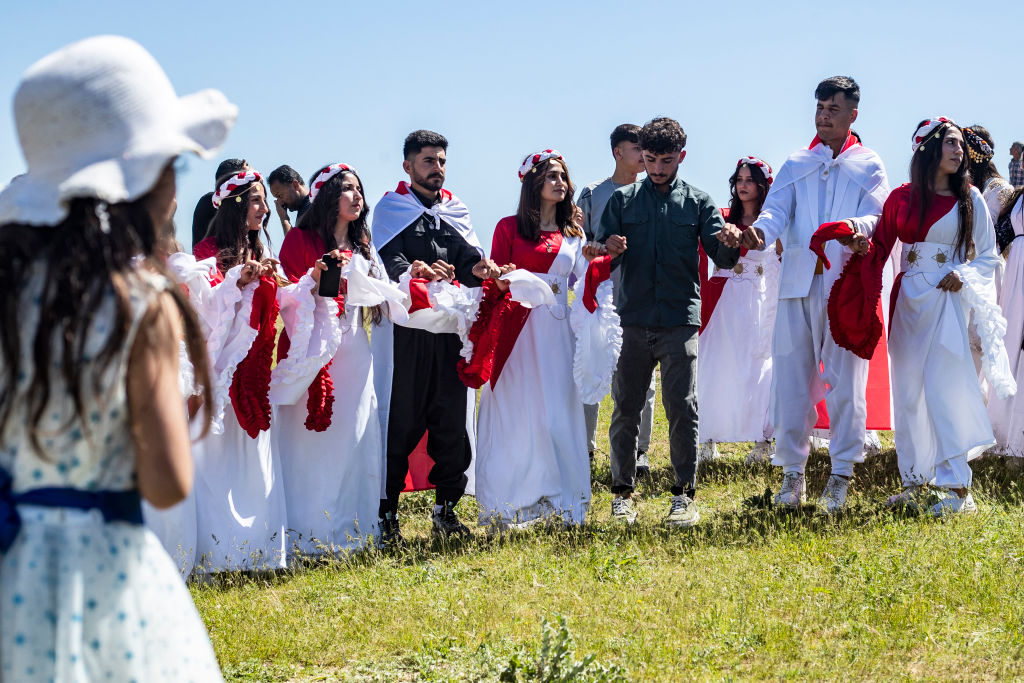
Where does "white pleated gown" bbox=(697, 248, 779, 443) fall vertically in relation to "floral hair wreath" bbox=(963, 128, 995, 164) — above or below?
below

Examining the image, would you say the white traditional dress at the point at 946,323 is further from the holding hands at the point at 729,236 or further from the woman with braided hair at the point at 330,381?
the woman with braided hair at the point at 330,381

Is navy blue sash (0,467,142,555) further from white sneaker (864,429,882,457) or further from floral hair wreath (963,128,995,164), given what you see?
white sneaker (864,429,882,457)

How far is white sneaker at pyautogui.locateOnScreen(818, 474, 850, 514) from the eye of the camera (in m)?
6.75

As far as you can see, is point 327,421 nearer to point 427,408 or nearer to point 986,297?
point 427,408

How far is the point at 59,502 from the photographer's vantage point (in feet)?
6.84

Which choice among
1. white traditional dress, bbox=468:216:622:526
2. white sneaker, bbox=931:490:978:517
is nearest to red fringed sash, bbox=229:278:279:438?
white traditional dress, bbox=468:216:622:526

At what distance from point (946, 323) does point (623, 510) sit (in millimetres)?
2353

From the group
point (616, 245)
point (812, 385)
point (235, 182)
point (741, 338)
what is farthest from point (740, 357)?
point (235, 182)

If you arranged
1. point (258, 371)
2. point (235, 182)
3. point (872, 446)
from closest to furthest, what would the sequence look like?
point (258, 371)
point (235, 182)
point (872, 446)

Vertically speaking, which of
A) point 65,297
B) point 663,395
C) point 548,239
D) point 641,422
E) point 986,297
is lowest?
point 641,422

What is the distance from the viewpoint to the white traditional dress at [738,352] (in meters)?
8.59

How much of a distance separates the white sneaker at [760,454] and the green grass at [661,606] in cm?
193

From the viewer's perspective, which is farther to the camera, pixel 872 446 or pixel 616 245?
pixel 872 446

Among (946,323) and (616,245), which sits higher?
(616,245)
